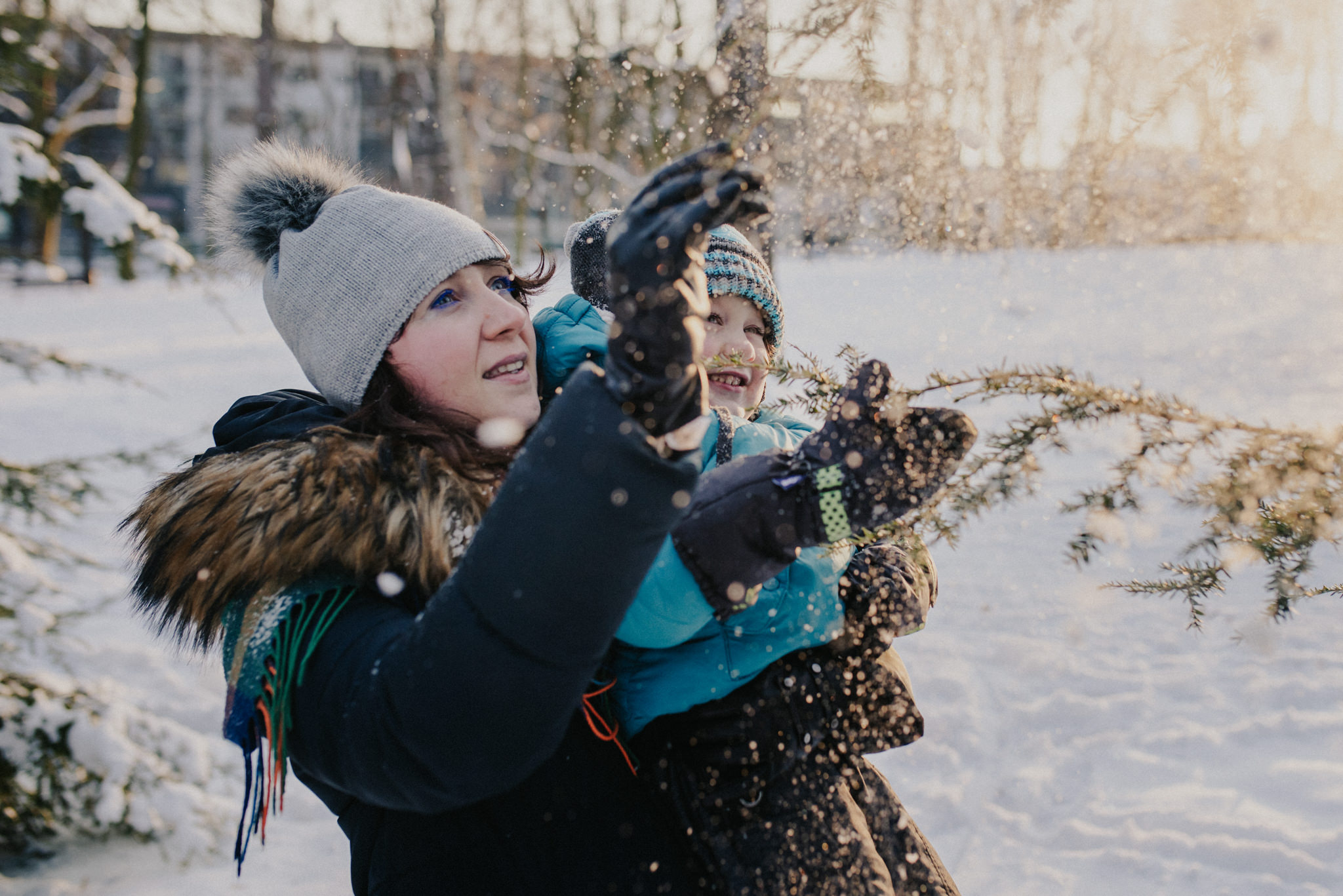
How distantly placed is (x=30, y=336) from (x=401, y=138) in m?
10.6

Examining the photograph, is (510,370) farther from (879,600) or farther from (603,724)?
(879,600)

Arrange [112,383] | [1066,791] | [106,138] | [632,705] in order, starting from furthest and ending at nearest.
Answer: [106,138], [112,383], [1066,791], [632,705]

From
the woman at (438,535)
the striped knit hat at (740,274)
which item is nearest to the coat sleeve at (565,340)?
the woman at (438,535)

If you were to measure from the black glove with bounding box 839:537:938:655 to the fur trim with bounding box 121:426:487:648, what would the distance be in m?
0.74

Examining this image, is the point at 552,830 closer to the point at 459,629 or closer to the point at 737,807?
the point at 737,807

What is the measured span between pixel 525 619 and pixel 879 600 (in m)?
0.86

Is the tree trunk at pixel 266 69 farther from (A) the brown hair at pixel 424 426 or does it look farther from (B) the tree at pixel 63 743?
(A) the brown hair at pixel 424 426

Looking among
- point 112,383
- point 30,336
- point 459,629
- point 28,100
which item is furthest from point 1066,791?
point 30,336

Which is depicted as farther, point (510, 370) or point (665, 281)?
point (510, 370)

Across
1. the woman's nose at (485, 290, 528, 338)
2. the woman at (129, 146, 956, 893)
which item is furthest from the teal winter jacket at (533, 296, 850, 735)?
the woman's nose at (485, 290, 528, 338)

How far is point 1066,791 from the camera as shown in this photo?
3.37m

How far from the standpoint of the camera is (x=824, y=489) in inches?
45.2

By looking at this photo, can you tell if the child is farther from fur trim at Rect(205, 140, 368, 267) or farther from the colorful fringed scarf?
fur trim at Rect(205, 140, 368, 267)

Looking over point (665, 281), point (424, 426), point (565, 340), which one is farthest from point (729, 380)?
point (665, 281)
